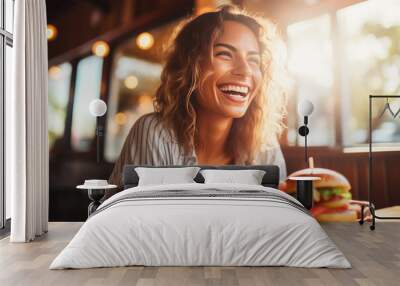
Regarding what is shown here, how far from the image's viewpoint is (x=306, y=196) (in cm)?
628

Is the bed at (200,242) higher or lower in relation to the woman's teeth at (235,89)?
lower

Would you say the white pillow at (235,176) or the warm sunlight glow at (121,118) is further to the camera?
the warm sunlight glow at (121,118)

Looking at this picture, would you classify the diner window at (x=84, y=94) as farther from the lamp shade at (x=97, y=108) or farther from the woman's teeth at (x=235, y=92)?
the woman's teeth at (x=235, y=92)

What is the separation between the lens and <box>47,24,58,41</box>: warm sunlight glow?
6.61m

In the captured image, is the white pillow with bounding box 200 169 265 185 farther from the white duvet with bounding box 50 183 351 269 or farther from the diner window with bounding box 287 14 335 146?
the white duvet with bounding box 50 183 351 269

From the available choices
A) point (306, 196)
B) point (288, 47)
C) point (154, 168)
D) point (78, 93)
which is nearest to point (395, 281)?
point (306, 196)

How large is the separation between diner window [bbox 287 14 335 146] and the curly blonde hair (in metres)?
0.15

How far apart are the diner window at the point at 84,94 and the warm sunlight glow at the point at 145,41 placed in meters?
0.53

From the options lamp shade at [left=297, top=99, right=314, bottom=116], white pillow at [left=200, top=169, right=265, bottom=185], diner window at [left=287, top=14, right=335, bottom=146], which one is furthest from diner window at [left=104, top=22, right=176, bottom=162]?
lamp shade at [left=297, top=99, right=314, bottom=116]

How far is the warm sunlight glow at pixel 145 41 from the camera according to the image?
657cm

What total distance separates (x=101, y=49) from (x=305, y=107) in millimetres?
2636

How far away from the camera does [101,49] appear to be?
6625mm

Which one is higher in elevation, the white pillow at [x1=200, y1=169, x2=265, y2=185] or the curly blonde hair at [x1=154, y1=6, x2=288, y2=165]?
the curly blonde hair at [x1=154, y1=6, x2=288, y2=165]

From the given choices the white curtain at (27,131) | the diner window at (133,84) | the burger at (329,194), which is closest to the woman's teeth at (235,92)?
the diner window at (133,84)
